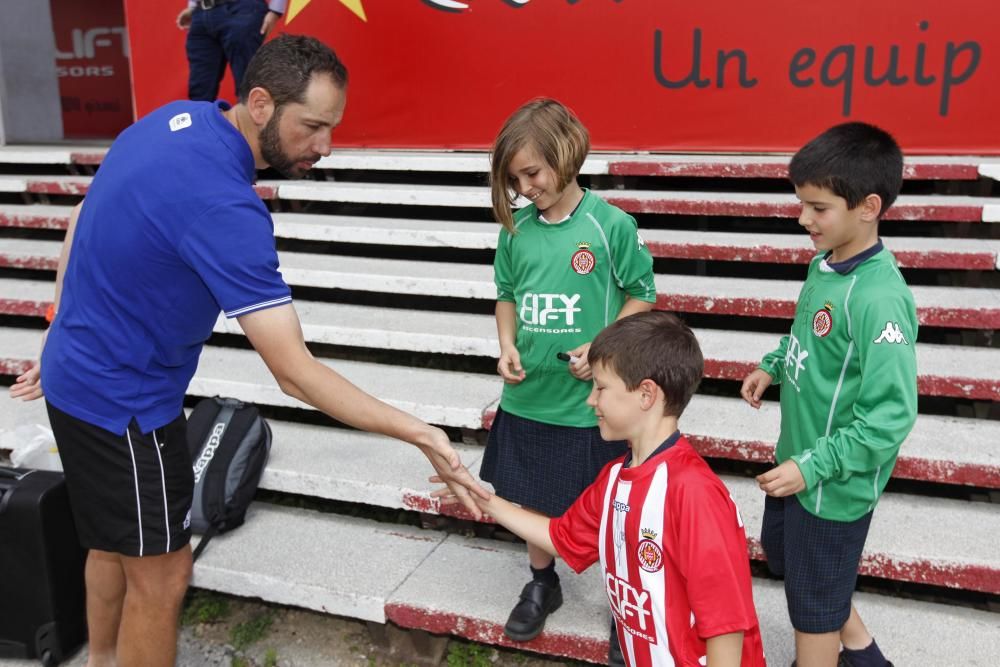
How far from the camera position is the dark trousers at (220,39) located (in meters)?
5.77

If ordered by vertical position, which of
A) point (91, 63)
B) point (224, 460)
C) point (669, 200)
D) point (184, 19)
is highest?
point (91, 63)

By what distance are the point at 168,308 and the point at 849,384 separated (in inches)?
66.8

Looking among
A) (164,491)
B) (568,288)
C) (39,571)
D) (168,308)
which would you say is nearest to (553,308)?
(568,288)

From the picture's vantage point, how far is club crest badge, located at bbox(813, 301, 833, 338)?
7.09ft

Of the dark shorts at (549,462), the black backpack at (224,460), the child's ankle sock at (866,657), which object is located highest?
the dark shorts at (549,462)

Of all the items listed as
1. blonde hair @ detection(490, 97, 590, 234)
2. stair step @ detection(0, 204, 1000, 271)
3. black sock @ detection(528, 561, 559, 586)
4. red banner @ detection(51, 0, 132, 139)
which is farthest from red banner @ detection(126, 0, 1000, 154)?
red banner @ detection(51, 0, 132, 139)

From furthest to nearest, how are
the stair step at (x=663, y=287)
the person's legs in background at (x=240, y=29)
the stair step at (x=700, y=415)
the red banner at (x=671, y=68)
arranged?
the person's legs in background at (x=240, y=29)
the red banner at (x=671, y=68)
the stair step at (x=663, y=287)
the stair step at (x=700, y=415)

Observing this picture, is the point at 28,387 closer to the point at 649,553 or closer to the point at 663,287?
the point at 649,553

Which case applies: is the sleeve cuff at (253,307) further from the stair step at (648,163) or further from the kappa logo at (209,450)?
the stair step at (648,163)

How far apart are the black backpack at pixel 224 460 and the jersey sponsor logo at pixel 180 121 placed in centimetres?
146

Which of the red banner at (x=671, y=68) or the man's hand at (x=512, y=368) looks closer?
the man's hand at (x=512, y=368)

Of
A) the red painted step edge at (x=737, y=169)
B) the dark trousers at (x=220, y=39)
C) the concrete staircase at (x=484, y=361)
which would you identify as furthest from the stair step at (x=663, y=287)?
the dark trousers at (x=220, y=39)

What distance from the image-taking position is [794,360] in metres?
2.32

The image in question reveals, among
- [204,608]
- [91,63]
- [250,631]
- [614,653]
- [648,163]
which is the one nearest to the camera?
[614,653]
